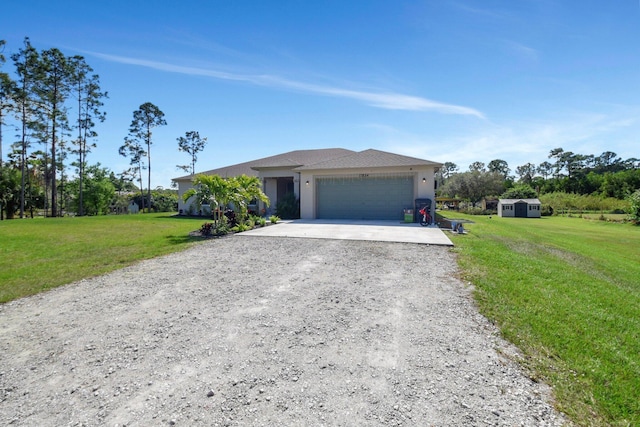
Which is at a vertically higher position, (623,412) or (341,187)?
(341,187)

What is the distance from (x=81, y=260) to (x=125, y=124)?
2855 centimetres

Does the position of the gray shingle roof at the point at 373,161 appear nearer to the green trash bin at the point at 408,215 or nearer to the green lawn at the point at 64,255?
the green trash bin at the point at 408,215

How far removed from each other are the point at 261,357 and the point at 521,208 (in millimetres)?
37012

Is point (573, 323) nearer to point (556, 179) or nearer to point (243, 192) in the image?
point (243, 192)

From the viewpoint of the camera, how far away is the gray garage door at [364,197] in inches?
603

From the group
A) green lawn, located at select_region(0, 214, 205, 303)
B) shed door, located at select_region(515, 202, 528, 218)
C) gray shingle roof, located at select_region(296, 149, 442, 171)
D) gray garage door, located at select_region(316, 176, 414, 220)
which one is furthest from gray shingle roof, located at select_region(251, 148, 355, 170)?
shed door, located at select_region(515, 202, 528, 218)

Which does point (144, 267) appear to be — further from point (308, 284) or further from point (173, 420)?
point (173, 420)

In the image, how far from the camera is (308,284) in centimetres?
515

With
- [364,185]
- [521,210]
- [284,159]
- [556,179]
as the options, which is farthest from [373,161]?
[556,179]

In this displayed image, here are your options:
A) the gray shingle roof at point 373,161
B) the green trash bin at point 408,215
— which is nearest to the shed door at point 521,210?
the gray shingle roof at point 373,161

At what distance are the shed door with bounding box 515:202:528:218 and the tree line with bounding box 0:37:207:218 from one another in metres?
39.1

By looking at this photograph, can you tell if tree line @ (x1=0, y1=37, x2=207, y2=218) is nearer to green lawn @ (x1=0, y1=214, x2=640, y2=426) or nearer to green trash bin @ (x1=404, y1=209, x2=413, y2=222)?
green lawn @ (x1=0, y1=214, x2=640, y2=426)

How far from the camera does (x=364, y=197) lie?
15.9m

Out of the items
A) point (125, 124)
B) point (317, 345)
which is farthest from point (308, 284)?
point (125, 124)
